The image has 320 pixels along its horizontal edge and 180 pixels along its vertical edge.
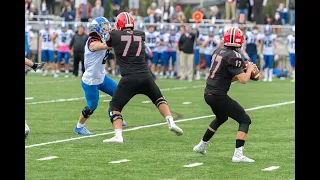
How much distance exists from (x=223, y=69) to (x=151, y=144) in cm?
202

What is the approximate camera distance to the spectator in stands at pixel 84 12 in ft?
108

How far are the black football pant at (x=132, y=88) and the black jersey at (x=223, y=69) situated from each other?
1.38 meters

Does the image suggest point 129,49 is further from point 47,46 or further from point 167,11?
point 167,11

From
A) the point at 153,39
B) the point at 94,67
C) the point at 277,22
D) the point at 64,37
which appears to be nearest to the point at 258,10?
the point at 277,22

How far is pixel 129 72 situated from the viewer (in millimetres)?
11172

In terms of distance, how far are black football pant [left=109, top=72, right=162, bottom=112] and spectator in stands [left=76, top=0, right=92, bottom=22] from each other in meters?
21.7

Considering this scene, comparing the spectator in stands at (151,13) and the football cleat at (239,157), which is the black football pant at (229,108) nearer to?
the football cleat at (239,157)

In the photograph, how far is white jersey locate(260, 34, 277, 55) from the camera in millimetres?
29516

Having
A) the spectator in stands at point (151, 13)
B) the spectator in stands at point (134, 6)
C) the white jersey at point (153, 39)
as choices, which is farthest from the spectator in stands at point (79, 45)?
the spectator in stands at point (134, 6)

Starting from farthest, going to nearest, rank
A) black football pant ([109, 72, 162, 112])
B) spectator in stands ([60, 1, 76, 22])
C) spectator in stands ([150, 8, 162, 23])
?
spectator in stands ([150, 8, 162, 23]) < spectator in stands ([60, 1, 76, 22]) < black football pant ([109, 72, 162, 112])

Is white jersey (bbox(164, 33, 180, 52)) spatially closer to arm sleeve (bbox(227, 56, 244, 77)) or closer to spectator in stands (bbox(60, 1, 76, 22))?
spectator in stands (bbox(60, 1, 76, 22))


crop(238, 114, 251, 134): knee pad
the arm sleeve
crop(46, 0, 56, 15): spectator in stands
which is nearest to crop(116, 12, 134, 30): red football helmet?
the arm sleeve
